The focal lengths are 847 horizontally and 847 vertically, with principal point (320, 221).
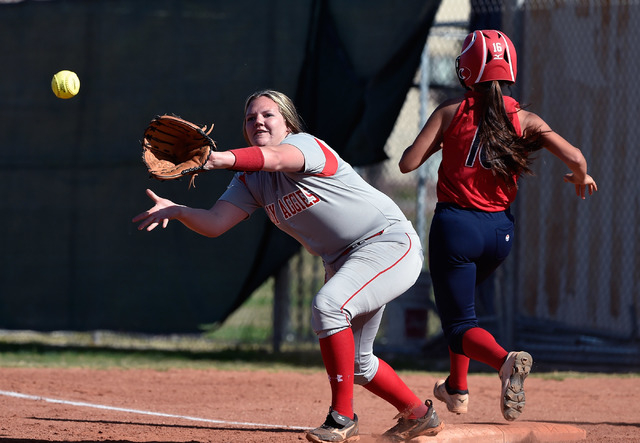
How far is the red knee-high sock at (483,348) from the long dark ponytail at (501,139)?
71 cm

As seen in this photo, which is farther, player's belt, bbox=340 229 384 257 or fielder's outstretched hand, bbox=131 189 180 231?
player's belt, bbox=340 229 384 257

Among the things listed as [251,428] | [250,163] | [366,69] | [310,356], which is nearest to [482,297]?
[310,356]

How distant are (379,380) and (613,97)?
4.96 m

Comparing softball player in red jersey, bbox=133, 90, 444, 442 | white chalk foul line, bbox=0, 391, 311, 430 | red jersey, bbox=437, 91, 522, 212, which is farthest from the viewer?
white chalk foul line, bbox=0, 391, 311, 430

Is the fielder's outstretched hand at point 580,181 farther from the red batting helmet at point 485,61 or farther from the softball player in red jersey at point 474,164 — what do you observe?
the red batting helmet at point 485,61

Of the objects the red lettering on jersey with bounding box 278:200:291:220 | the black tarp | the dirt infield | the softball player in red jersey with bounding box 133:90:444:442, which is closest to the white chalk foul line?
the dirt infield

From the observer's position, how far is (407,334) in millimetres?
7988

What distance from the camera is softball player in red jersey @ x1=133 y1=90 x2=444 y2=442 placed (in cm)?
354

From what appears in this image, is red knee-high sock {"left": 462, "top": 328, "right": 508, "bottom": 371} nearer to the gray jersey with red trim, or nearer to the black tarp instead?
the gray jersey with red trim

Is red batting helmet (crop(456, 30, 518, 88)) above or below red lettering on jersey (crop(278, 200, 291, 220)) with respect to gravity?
above

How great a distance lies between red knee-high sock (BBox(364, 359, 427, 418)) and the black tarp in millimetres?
3703

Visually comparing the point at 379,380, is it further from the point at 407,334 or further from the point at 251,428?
the point at 407,334

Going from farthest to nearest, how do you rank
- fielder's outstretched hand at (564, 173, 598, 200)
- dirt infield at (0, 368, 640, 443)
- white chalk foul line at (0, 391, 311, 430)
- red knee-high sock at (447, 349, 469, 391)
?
white chalk foul line at (0, 391, 311, 430)
dirt infield at (0, 368, 640, 443)
red knee-high sock at (447, 349, 469, 391)
fielder's outstretched hand at (564, 173, 598, 200)

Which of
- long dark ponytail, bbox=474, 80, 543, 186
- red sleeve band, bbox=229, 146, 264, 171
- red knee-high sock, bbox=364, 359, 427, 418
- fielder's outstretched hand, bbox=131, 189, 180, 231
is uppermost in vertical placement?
long dark ponytail, bbox=474, 80, 543, 186
